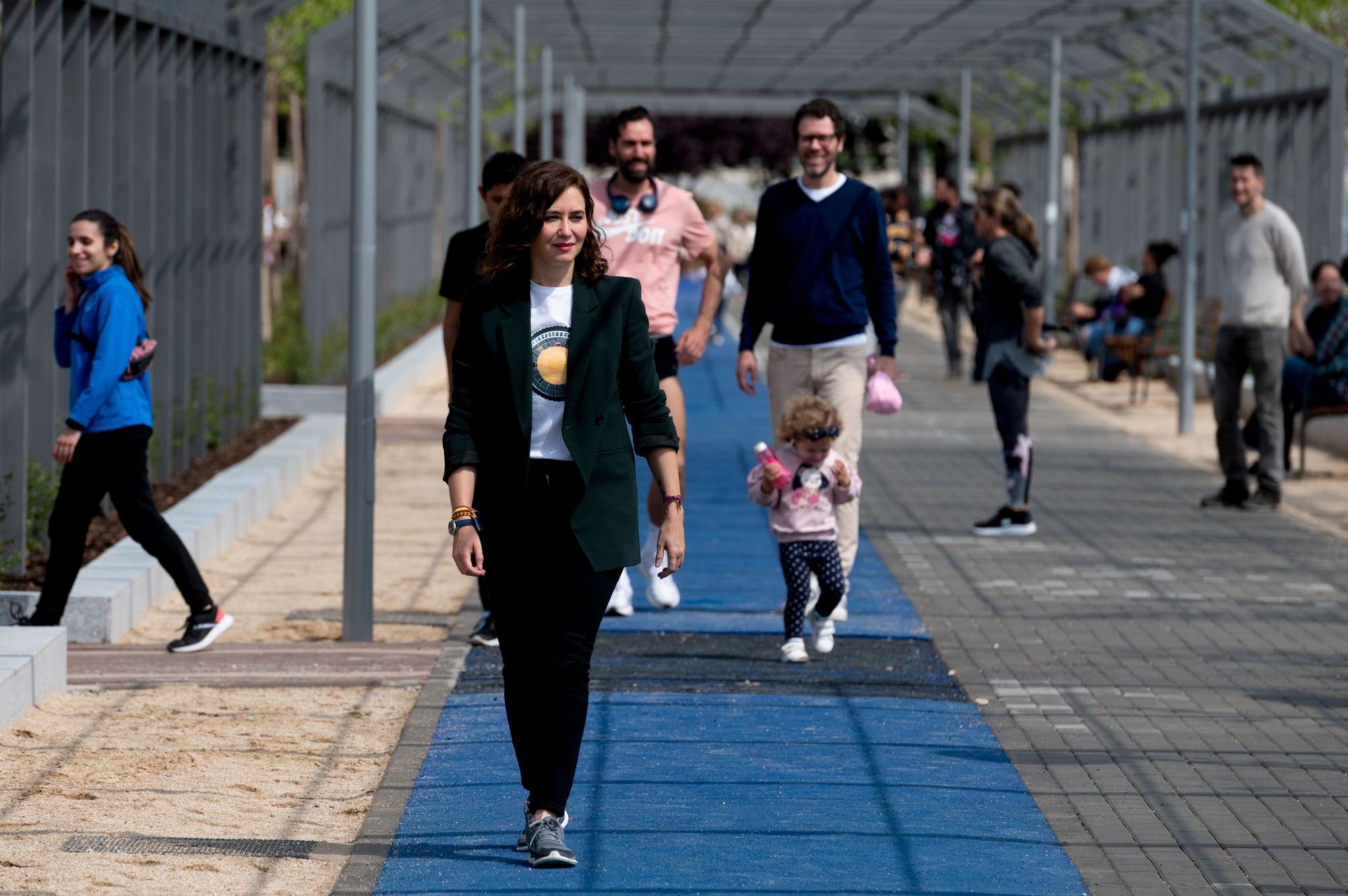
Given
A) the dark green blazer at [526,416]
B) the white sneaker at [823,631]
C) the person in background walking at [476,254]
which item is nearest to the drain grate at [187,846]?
the dark green blazer at [526,416]

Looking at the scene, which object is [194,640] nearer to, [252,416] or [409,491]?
[409,491]

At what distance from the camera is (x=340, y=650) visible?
775cm

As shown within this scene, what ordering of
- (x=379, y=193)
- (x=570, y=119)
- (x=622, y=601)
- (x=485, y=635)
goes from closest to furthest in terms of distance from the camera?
(x=485, y=635) < (x=622, y=601) < (x=379, y=193) < (x=570, y=119)

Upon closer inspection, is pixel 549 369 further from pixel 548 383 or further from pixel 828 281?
pixel 828 281

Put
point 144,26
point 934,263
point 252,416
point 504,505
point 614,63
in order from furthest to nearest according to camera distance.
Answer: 1. point 614,63
2. point 934,263
3. point 252,416
4. point 144,26
5. point 504,505

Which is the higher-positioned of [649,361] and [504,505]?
[649,361]

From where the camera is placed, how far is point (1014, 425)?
10.9 metres

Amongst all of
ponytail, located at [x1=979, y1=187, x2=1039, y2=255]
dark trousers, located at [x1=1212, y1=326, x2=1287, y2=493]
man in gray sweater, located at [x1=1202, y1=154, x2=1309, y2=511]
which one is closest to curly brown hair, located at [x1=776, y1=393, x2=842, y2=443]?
ponytail, located at [x1=979, y1=187, x2=1039, y2=255]

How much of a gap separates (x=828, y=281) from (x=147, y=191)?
496 cm

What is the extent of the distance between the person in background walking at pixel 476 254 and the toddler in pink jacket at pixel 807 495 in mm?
1029

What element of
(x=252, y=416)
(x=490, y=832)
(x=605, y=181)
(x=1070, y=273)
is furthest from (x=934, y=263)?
(x=490, y=832)

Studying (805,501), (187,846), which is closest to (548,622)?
(187,846)

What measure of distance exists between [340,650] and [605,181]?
200 cm

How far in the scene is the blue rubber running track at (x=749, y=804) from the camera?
Result: 16.4 feet
